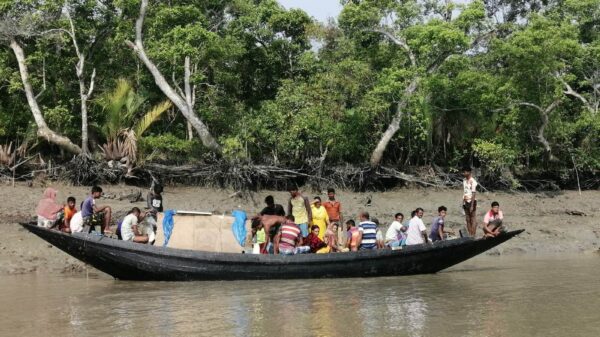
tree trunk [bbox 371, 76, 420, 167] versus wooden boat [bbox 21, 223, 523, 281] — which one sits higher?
tree trunk [bbox 371, 76, 420, 167]

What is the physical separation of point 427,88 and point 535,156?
497 cm

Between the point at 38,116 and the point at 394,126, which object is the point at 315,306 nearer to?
the point at 394,126

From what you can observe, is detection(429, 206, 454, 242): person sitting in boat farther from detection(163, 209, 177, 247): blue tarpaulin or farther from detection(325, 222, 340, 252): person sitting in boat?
detection(163, 209, 177, 247): blue tarpaulin

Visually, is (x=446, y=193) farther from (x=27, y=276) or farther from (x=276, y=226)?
(x=27, y=276)

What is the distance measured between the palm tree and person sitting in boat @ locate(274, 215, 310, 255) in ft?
24.3

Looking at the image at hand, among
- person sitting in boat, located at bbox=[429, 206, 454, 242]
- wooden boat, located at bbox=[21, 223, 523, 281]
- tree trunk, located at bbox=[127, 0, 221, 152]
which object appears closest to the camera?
wooden boat, located at bbox=[21, 223, 523, 281]

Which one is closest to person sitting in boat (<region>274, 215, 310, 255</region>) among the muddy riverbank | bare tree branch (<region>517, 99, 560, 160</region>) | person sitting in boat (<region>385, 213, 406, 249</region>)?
person sitting in boat (<region>385, 213, 406, 249</region>)

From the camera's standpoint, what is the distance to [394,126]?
19.7 m

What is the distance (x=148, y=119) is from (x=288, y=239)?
8.00 metres

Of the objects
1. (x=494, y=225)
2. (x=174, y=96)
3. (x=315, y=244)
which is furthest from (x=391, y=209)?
(x=315, y=244)

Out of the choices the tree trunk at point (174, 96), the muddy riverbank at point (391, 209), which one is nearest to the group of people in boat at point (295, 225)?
the muddy riverbank at point (391, 209)

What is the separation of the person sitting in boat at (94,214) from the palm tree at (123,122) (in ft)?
18.6

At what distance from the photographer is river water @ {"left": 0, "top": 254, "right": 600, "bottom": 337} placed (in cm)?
830

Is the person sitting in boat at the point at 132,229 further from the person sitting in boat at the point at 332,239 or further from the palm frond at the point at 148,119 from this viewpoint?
the palm frond at the point at 148,119
